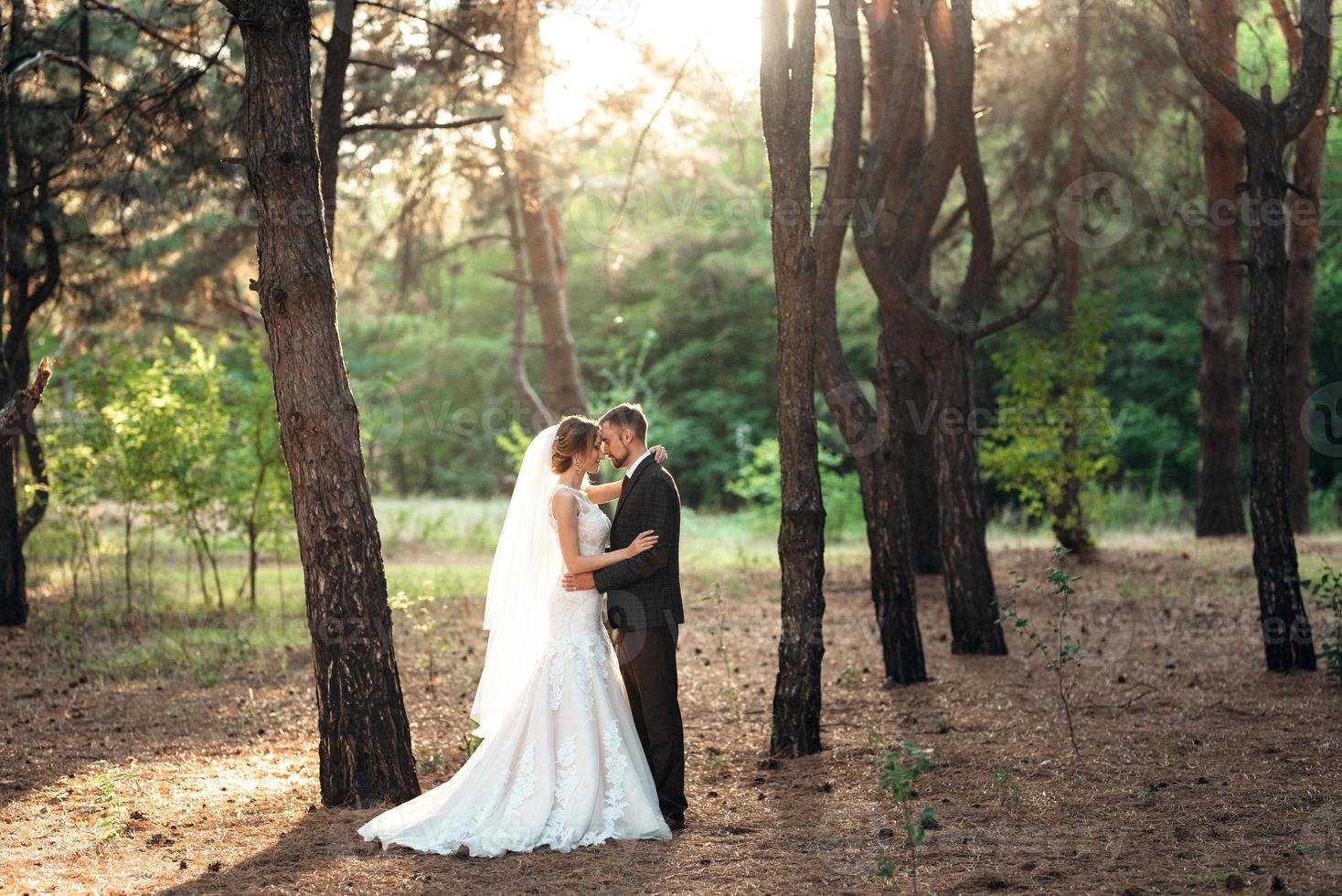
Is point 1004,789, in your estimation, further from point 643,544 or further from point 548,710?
point 548,710

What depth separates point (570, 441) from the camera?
21.1ft

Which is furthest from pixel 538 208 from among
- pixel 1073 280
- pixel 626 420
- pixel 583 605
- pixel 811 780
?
pixel 811 780

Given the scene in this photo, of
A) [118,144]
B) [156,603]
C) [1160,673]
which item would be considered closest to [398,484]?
[156,603]

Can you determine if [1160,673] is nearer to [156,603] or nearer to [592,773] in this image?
[592,773]

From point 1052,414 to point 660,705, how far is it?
9.47 metres

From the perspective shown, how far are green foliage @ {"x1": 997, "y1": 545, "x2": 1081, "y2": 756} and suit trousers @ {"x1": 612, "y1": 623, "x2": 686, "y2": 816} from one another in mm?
1749

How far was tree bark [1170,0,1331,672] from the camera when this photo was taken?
8.65m

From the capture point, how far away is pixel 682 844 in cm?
603

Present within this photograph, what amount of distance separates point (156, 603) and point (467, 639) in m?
4.06

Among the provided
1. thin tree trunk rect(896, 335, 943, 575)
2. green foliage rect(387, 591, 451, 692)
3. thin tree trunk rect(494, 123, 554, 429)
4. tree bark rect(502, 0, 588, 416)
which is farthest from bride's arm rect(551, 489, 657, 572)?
thin tree trunk rect(494, 123, 554, 429)

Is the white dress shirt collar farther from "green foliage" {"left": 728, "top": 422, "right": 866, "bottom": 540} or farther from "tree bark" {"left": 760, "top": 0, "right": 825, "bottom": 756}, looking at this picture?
"green foliage" {"left": 728, "top": 422, "right": 866, "bottom": 540}

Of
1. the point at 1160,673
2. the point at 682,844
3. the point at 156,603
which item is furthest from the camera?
the point at 156,603

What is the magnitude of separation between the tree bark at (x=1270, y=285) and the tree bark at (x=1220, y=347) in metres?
7.50
